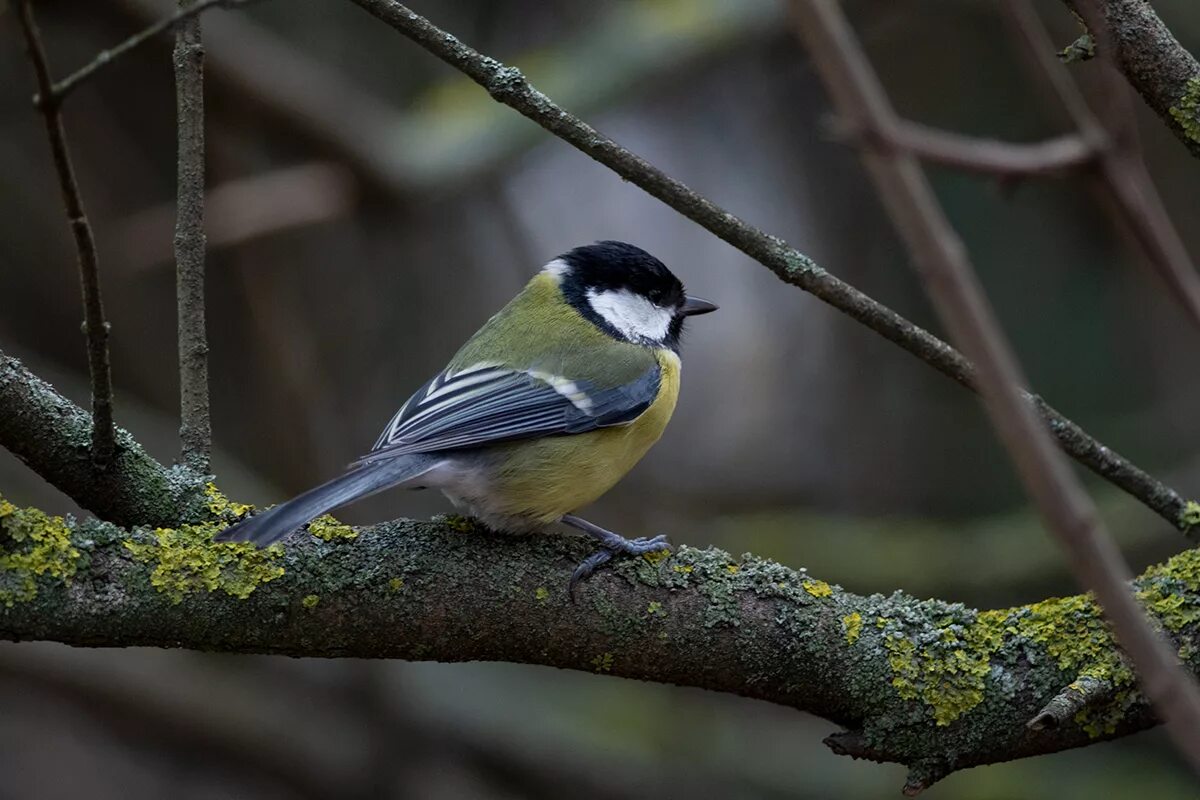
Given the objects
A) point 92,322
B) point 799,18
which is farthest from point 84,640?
point 799,18

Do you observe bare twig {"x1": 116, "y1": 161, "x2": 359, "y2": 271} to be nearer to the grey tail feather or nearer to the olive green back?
the olive green back

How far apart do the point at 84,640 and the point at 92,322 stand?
0.42 m

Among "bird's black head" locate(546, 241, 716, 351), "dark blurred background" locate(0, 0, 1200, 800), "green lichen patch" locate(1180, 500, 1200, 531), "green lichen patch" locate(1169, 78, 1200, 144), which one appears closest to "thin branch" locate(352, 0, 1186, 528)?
"green lichen patch" locate(1180, 500, 1200, 531)

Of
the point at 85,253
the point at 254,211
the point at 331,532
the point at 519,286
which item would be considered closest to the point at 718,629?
the point at 331,532

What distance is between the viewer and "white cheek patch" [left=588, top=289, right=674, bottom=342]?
8.92 ft

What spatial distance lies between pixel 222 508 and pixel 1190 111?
160 centimetres

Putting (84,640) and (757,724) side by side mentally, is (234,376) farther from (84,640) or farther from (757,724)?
(84,640)

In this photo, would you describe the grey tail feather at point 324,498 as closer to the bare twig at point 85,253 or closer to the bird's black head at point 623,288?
the bare twig at point 85,253

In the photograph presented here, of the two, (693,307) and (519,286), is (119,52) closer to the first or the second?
(693,307)

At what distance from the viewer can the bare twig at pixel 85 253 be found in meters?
1.27

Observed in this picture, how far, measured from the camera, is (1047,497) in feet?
1.97

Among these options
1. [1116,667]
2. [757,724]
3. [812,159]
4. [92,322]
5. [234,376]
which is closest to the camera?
[92,322]

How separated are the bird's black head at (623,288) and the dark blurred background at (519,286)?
1.22 m

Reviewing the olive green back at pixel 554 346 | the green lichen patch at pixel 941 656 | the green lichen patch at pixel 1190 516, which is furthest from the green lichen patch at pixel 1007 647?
the olive green back at pixel 554 346
